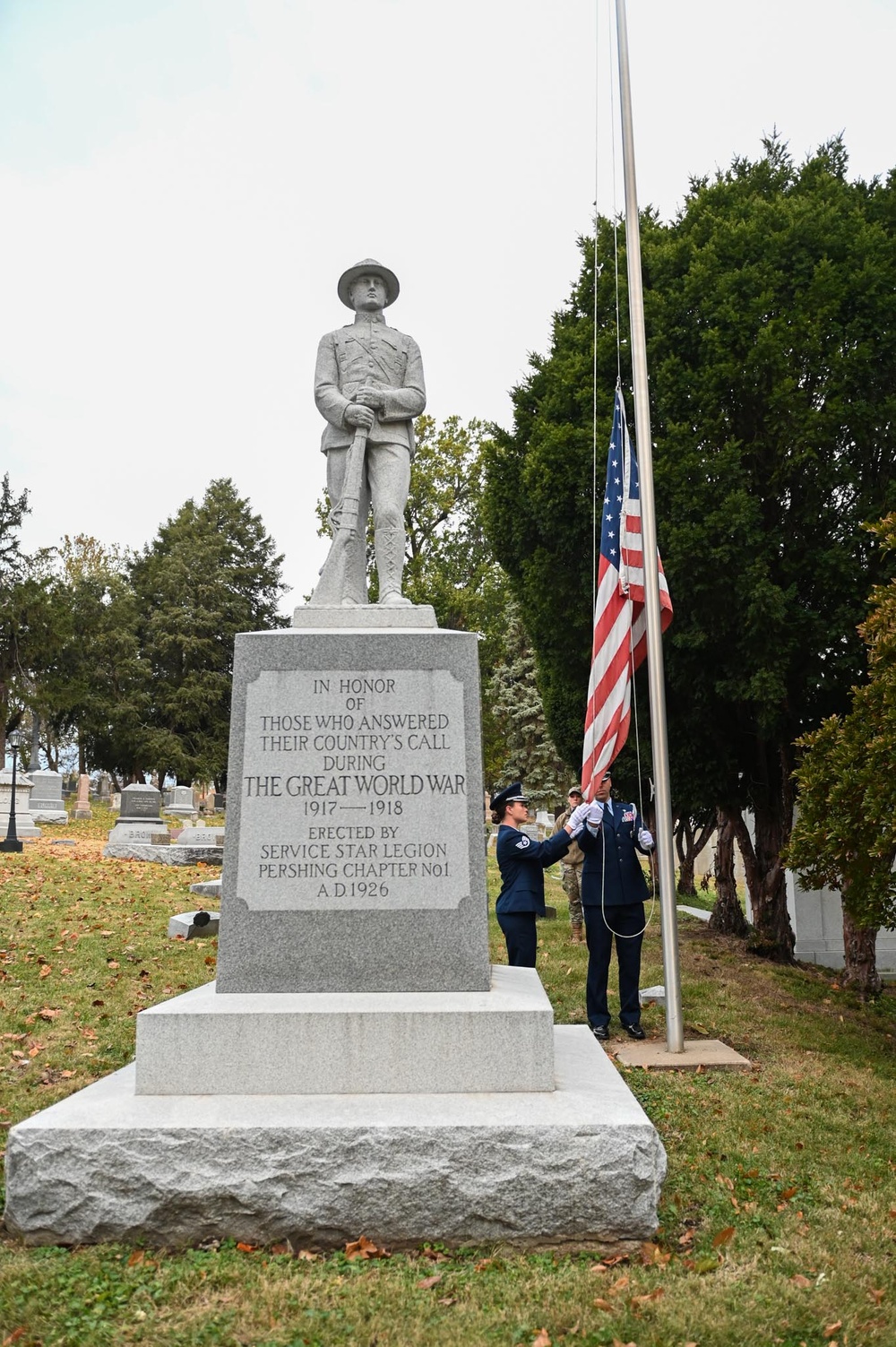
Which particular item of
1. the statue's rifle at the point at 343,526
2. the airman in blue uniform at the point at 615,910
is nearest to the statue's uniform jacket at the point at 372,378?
the statue's rifle at the point at 343,526

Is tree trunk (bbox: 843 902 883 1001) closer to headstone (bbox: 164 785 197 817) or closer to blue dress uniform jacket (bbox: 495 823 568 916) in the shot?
blue dress uniform jacket (bbox: 495 823 568 916)

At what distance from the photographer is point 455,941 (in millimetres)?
5328

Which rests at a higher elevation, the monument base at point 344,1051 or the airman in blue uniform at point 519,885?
the airman in blue uniform at point 519,885

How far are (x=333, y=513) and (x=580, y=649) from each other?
26.5 feet

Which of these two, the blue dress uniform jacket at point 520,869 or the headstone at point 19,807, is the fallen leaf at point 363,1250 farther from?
the headstone at point 19,807

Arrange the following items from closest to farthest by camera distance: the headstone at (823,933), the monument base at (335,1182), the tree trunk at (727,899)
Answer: the monument base at (335,1182)
the headstone at (823,933)
the tree trunk at (727,899)

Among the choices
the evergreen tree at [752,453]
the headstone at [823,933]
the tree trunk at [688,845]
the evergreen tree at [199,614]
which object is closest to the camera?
the evergreen tree at [752,453]

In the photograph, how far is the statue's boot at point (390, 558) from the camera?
6.46 m

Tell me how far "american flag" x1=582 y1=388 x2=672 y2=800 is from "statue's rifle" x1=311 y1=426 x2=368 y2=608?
2.45 m

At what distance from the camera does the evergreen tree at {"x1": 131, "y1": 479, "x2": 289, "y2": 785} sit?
45062 mm

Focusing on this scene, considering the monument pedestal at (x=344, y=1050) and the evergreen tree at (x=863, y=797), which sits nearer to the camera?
the monument pedestal at (x=344, y=1050)

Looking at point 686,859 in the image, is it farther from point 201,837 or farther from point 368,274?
point 368,274

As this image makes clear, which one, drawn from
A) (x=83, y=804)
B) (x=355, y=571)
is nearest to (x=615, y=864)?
(x=355, y=571)

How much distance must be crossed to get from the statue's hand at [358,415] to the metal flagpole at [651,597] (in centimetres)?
245
